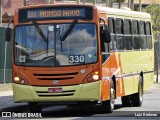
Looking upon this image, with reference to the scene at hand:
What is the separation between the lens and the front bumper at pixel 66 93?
727 inches

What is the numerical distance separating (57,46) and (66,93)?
4.27ft

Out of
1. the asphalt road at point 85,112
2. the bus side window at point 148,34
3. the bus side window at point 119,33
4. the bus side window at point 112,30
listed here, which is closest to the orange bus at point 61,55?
the asphalt road at point 85,112

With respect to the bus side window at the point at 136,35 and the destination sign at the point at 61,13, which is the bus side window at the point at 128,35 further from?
the destination sign at the point at 61,13

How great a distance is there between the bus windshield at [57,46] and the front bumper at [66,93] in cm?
65

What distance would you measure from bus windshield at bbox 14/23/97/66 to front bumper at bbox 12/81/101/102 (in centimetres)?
65

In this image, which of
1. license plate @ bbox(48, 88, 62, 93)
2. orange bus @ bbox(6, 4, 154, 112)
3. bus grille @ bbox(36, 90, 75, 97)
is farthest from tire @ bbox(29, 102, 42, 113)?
license plate @ bbox(48, 88, 62, 93)

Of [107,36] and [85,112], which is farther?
[85,112]

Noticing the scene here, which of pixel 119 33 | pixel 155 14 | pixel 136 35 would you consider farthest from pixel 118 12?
pixel 155 14

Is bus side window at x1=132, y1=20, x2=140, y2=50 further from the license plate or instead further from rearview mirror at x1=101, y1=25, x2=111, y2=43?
the license plate

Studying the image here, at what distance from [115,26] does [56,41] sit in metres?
3.10

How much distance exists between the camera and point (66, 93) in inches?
728

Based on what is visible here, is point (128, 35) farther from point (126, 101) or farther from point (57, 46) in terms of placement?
point (57, 46)

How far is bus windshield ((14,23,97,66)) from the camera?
18703 millimetres

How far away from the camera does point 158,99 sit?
27.6 m
